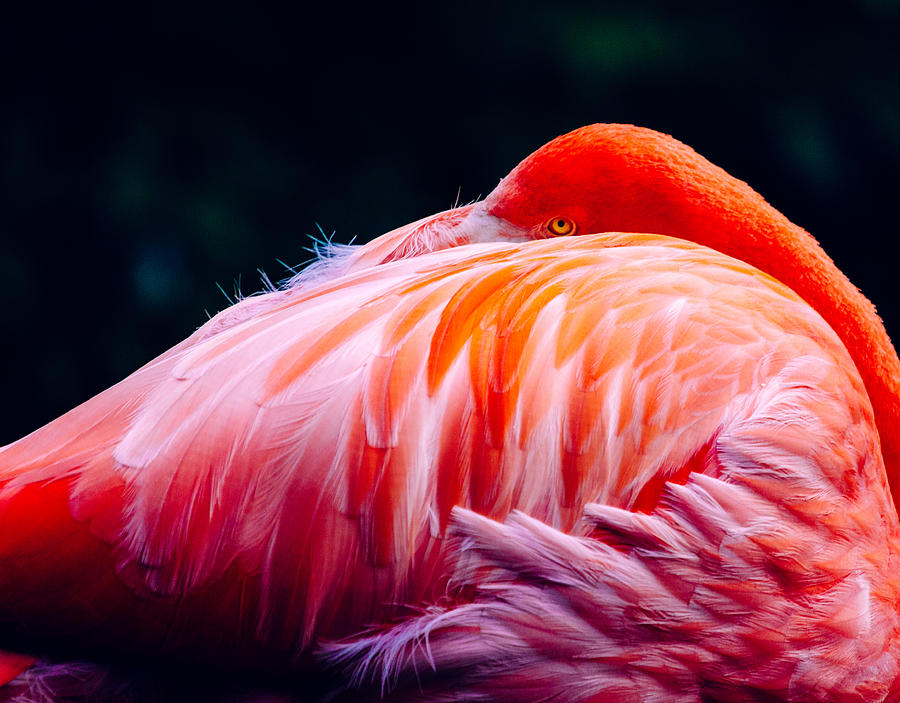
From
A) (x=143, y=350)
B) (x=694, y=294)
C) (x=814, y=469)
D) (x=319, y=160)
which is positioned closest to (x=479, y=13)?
(x=319, y=160)

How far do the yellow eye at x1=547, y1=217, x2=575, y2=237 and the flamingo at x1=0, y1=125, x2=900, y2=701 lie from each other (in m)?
0.40

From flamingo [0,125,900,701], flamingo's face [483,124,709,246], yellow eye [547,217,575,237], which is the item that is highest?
flamingo's face [483,124,709,246]

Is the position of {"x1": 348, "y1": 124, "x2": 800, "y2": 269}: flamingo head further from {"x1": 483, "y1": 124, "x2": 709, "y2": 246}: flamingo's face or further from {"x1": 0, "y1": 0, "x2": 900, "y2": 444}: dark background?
{"x1": 0, "y1": 0, "x2": 900, "y2": 444}: dark background

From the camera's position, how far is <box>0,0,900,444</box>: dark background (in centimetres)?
245

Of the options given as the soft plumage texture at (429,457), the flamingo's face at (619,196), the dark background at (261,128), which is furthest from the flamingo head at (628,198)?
the dark background at (261,128)

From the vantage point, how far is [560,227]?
1393mm

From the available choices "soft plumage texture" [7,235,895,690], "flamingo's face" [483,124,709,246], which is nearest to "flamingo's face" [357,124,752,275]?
"flamingo's face" [483,124,709,246]

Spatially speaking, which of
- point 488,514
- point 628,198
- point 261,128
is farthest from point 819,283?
point 261,128

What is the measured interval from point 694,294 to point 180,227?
1906mm

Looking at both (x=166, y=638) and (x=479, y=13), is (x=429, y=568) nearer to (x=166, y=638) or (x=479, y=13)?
(x=166, y=638)

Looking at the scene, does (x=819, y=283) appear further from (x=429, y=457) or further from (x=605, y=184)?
(x=429, y=457)

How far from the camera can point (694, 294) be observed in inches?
39.7

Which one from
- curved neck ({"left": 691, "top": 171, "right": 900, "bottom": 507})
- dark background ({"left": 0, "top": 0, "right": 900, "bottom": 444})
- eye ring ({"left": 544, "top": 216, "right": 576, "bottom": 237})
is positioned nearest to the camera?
curved neck ({"left": 691, "top": 171, "right": 900, "bottom": 507})

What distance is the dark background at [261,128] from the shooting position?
245cm
